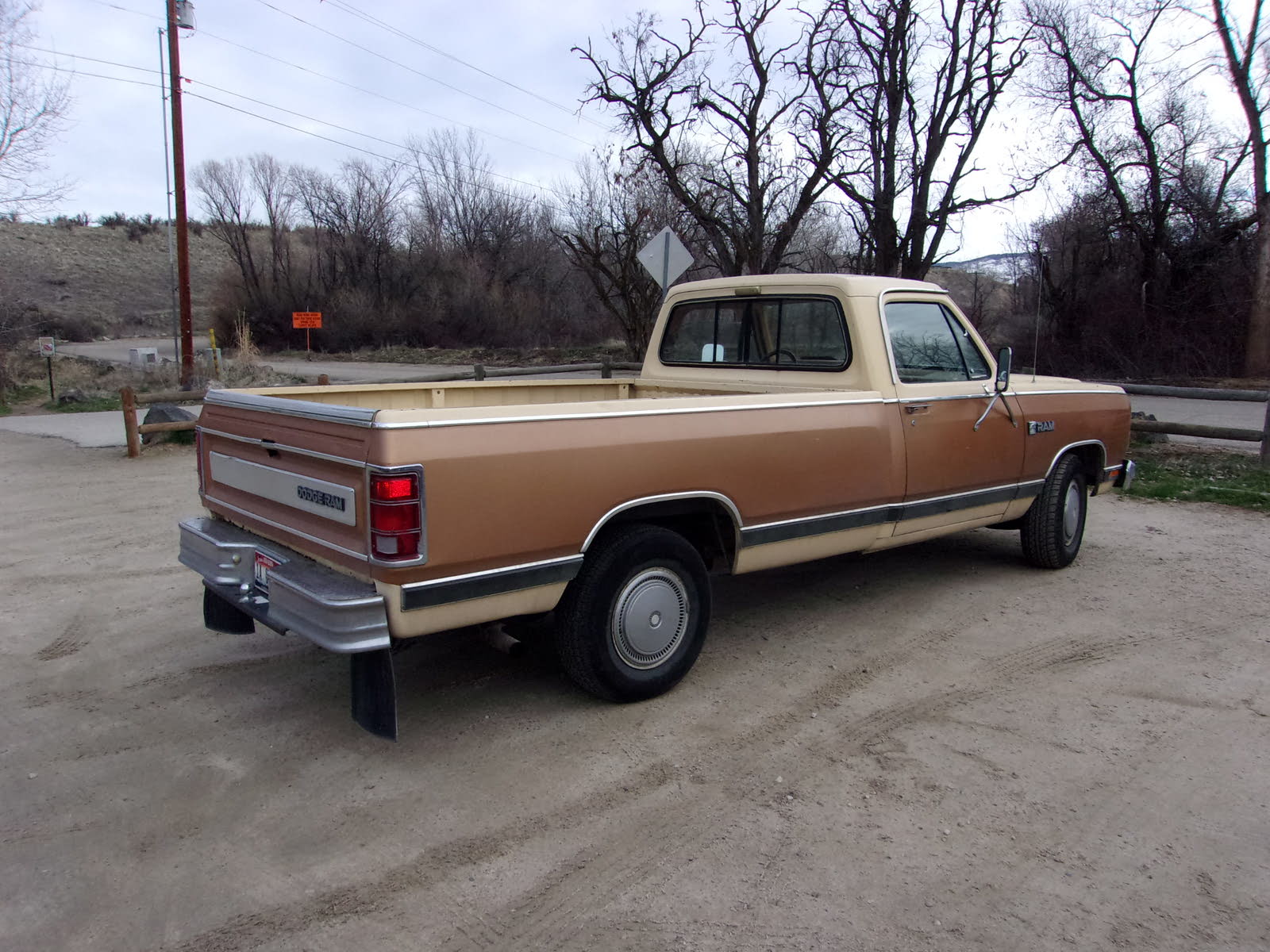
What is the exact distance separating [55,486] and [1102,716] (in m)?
9.42

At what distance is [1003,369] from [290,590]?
13.3ft

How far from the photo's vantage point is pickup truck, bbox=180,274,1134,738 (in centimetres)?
317

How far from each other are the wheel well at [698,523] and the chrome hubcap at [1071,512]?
9.96 feet

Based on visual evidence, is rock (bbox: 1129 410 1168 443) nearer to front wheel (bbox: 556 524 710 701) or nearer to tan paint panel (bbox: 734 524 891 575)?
tan paint panel (bbox: 734 524 891 575)

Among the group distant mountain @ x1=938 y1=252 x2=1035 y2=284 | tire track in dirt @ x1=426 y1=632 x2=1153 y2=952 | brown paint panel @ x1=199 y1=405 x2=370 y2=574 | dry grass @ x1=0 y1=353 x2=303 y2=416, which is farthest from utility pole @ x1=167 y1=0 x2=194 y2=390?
distant mountain @ x1=938 y1=252 x2=1035 y2=284

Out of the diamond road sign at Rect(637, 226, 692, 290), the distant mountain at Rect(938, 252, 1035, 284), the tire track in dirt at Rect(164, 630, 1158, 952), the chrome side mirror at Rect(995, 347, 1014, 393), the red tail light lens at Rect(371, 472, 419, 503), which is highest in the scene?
the distant mountain at Rect(938, 252, 1035, 284)

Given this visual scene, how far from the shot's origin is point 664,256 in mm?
10250

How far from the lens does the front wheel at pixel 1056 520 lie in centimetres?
600

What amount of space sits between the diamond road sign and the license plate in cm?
719

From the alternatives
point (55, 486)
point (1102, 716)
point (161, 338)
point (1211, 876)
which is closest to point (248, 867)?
point (1211, 876)

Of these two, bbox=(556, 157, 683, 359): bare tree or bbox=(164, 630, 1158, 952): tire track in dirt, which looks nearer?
bbox=(164, 630, 1158, 952): tire track in dirt

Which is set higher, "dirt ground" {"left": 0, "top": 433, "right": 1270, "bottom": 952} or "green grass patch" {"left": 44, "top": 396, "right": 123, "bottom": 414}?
"green grass patch" {"left": 44, "top": 396, "right": 123, "bottom": 414}

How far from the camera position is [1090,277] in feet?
78.1

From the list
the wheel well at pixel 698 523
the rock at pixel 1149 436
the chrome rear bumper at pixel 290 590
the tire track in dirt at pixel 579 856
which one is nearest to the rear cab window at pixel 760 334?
the wheel well at pixel 698 523
